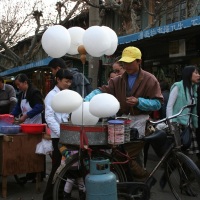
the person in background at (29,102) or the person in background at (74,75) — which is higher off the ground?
the person in background at (74,75)

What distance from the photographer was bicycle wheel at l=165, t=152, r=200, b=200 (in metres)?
4.32

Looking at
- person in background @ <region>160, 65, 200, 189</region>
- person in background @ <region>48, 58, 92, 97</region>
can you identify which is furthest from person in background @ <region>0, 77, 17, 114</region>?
person in background @ <region>160, 65, 200, 189</region>

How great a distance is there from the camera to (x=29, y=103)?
20.1 feet

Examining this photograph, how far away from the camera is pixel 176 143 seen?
445 cm

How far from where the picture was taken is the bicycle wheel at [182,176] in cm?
432

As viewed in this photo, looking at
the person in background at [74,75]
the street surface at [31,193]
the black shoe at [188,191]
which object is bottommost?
the street surface at [31,193]

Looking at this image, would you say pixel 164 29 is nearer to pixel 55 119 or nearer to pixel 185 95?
pixel 185 95

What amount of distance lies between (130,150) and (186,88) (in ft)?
6.90

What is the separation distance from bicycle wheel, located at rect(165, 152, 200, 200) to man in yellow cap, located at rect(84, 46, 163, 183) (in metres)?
0.38

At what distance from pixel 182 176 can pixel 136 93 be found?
3.79 feet

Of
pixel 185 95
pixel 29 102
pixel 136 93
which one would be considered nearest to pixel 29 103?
pixel 29 102

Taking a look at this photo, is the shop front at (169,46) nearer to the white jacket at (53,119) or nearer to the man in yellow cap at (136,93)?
the man in yellow cap at (136,93)

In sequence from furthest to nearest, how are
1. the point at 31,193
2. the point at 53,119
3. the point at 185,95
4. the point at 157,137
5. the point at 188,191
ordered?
1. the point at 185,95
2. the point at 31,193
3. the point at 53,119
4. the point at 188,191
5. the point at 157,137

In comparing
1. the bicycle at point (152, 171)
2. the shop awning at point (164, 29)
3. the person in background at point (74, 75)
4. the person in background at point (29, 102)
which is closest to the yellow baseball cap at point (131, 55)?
the bicycle at point (152, 171)
